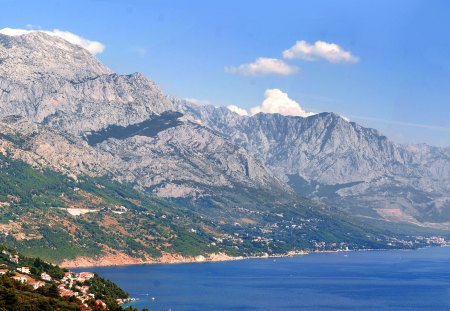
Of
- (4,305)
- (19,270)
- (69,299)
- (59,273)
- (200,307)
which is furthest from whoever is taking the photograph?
(200,307)

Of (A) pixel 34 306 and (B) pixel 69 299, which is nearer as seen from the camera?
(A) pixel 34 306

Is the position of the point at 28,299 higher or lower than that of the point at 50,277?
lower

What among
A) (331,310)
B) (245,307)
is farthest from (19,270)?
(331,310)

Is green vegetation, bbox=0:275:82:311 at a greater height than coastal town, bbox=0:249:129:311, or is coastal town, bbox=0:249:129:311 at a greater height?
coastal town, bbox=0:249:129:311

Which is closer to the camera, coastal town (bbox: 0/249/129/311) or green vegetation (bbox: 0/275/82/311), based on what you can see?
green vegetation (bbox: 0/275/82/311)

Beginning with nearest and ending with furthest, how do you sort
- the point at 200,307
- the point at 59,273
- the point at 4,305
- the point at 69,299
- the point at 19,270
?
the point at 4,305
the point at 69,299
the point at 19,270
the point at 59,273
the point at 200,307

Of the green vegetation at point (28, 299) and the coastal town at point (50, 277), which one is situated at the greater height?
the coastal town at point (50, 277)

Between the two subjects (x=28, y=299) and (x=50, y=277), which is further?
(x=50, y=277)

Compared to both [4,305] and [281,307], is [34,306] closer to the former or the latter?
[4,305]

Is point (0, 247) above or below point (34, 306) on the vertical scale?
above

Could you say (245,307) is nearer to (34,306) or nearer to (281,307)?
(281,307)

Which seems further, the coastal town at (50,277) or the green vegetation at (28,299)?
the coastal town at (50,277)
